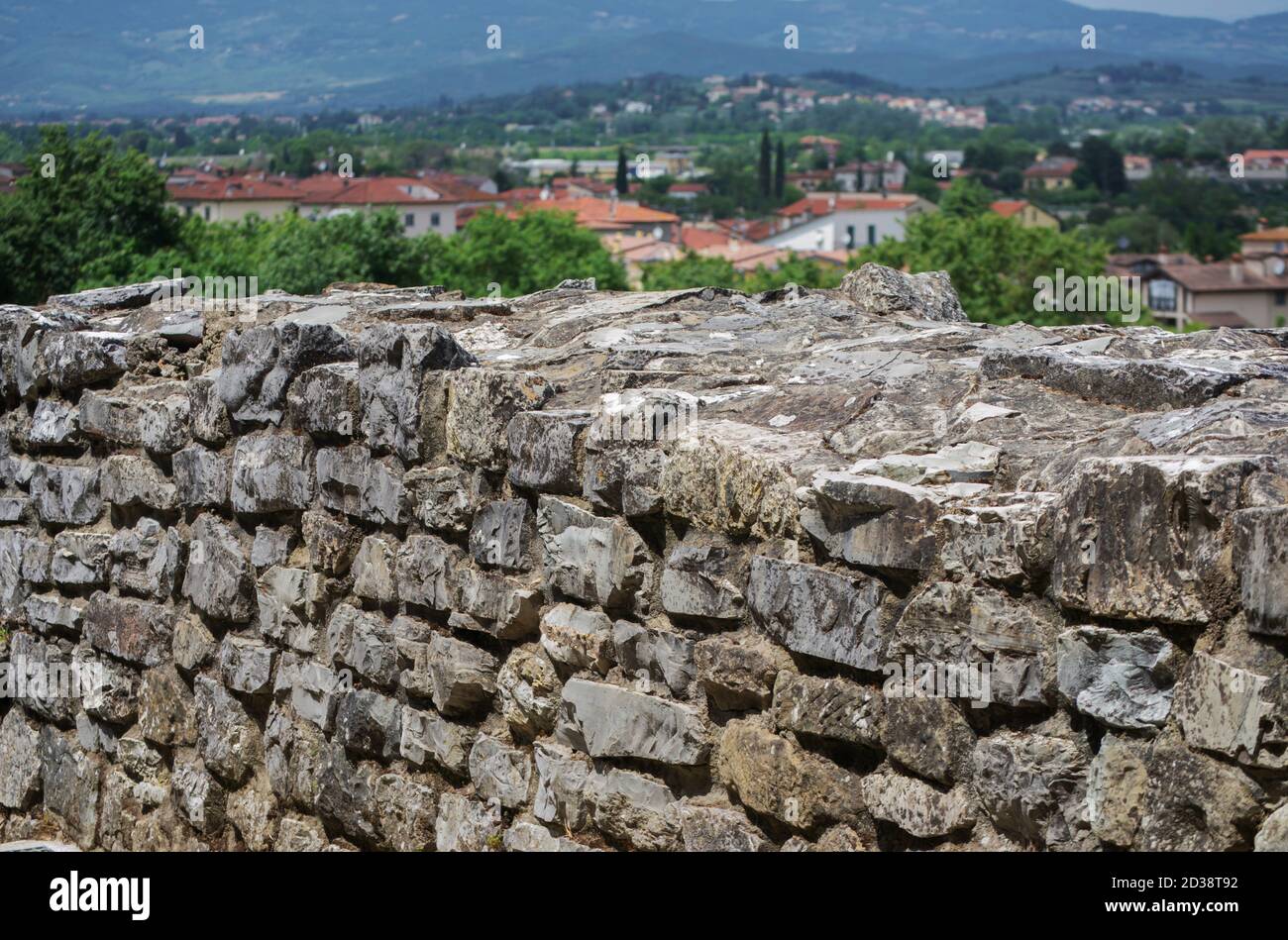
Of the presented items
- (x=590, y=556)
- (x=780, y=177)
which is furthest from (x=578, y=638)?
(x=780, y=177)

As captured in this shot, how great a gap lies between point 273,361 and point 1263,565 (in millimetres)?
3746

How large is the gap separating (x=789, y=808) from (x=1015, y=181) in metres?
136

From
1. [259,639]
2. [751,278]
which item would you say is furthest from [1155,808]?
[751,278]

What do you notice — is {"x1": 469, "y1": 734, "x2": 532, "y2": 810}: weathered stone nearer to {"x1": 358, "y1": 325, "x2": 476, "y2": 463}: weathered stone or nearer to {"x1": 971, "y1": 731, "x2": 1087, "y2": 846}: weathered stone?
{"x1": 358, "y1": 325, "x2": 476, "y2": 463}: weathered stone

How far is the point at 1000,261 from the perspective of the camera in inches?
1591

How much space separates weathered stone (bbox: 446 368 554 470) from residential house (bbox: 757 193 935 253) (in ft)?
298

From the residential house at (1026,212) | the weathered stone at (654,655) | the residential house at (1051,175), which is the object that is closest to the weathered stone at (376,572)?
the weathered stone at (654,655)

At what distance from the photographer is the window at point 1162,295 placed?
240 feet

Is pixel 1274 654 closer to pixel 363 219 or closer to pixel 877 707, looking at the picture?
pixel 877 707

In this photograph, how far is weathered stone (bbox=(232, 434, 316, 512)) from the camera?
5863mm

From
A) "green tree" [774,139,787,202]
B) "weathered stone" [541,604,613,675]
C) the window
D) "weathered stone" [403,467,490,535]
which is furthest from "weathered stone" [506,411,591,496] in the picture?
"green tree" [774,139,787,202]

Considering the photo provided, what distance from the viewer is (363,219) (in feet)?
112

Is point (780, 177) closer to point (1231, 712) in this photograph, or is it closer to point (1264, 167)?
point (1264, 167)

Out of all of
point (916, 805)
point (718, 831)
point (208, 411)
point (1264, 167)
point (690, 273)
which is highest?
point (208, 411)
